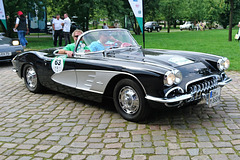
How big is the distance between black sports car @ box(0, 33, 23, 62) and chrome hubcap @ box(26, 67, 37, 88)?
12.8 ft

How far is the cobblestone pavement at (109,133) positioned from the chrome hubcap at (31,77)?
0.66 meters

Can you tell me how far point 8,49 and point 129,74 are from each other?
22.8ft

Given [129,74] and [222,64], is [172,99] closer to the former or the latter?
[129,74]

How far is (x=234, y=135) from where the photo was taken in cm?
366

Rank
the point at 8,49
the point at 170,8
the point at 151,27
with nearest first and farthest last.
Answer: the point at 8,49 → the point at 170,8 → the point at 151,27

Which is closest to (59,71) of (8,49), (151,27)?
(8,49)

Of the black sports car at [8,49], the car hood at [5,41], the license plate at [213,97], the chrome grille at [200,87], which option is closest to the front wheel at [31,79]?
the chrome grille at [200,87]

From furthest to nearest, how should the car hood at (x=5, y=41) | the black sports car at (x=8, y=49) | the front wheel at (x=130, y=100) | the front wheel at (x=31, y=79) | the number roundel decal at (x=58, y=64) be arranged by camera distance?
the car hood at (x=5, y=41), the black sports car at (x=8, y=49), the front wheel at (x=31, y=79), the number roundel decal at (x=58, y=64), the front wheel at (x=130, y=100)

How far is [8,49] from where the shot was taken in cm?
958

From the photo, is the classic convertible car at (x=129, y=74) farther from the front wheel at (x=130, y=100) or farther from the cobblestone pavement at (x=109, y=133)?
the cobblestone pavement at (x=109, y=133)

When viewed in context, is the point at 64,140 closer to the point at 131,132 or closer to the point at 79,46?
the point at 131,132

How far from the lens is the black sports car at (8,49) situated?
9.45m

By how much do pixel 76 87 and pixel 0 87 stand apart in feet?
9.46

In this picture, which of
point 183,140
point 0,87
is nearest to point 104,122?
point 183,140
